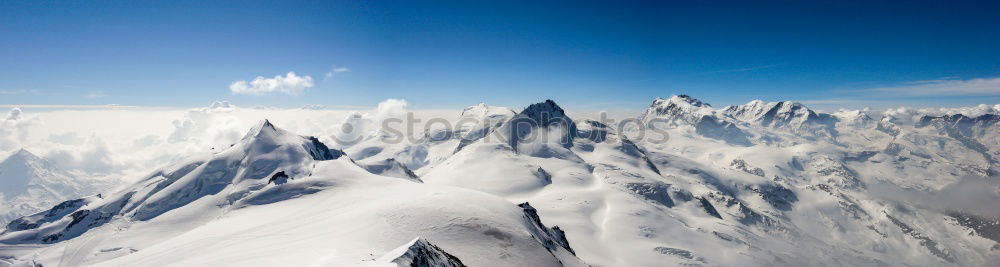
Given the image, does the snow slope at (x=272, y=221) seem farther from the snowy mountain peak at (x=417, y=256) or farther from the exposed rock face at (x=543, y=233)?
the snowy mountain peak at (x=417, y=256)

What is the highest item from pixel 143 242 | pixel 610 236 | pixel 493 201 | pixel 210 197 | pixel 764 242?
pixel 493 201

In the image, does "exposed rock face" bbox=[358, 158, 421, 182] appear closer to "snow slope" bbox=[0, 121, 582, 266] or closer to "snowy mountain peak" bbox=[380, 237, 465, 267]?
"snow slope" bbox=[0, 121, 582, 266]

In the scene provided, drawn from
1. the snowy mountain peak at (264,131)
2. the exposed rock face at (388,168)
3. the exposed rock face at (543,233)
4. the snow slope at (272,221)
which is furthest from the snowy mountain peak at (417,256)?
the snowy mountain peak at (264,131)

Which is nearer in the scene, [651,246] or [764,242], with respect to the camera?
[651,246]

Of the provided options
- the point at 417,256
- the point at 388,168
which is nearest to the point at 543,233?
the point at 417,256

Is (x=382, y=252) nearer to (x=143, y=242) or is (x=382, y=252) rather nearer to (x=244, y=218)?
(x=244, y=218)

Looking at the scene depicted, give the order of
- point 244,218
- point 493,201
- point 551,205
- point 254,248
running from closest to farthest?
1. point 254,248
2. point 493,201
3. point 244,218
4. point 551,205

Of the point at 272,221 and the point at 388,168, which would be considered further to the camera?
the point at 388,168

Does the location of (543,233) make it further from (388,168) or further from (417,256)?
(388,168)

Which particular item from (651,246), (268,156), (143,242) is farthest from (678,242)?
(143,242)
